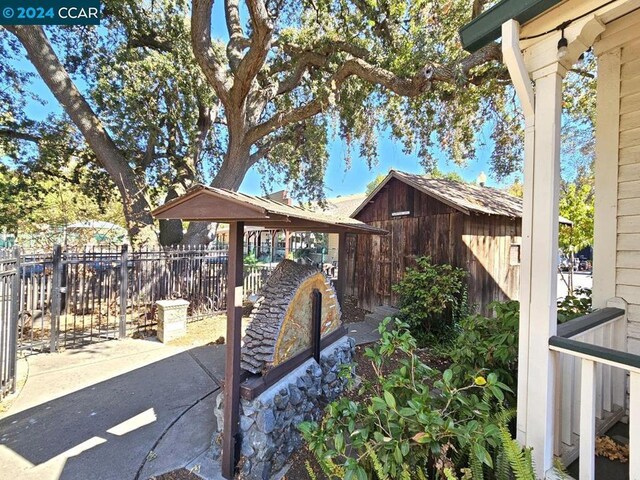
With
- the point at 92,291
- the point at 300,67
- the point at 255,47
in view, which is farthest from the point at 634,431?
the point at 300,67

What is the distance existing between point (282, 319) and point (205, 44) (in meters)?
6.74

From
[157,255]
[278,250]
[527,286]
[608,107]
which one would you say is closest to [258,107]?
[157,255]

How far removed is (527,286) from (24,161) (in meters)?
12.8

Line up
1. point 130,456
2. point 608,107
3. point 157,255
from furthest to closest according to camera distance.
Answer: point 157,255
point 608,107
point 130,456

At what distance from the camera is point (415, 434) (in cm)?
183

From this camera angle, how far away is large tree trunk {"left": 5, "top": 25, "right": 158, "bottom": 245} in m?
6.96

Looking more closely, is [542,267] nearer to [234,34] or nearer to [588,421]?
[588,421]

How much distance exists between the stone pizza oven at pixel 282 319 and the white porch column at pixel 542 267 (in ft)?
6.38

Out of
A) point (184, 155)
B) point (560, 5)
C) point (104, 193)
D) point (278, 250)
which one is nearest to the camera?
point (560, 5)

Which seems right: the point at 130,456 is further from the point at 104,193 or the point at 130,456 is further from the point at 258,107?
the point at 104,193

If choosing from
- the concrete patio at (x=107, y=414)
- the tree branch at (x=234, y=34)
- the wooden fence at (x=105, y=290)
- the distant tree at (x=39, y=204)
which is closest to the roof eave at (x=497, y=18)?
the concrete patio at (x=107, y=414)

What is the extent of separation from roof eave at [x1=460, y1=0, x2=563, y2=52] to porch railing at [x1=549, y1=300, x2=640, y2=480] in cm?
189

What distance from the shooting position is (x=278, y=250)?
76.2ft

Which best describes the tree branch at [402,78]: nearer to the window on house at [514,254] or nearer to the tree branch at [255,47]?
the tree branch at [255,47]
